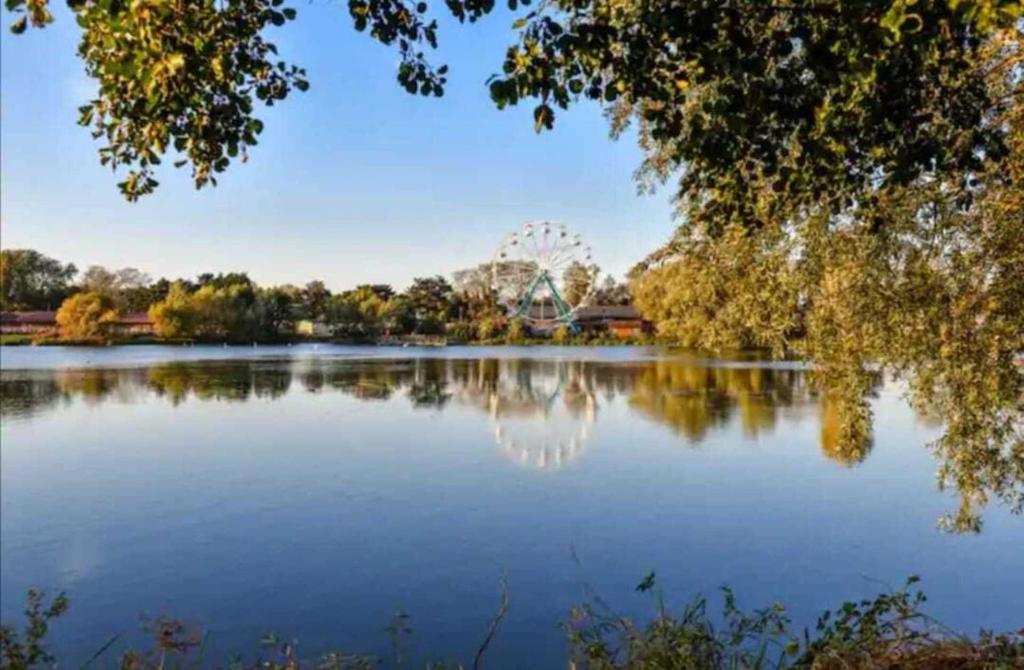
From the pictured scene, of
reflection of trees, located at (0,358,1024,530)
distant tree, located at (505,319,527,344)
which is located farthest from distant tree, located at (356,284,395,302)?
reflection of trees, located at (0,358,1024,530)

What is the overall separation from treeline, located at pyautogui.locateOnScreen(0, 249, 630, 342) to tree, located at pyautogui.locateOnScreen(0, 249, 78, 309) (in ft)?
0.35

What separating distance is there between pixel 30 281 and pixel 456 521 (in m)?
96.9

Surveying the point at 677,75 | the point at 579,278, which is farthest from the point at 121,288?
the point at 677,75

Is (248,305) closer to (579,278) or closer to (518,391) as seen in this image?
(579,278)

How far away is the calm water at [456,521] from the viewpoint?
285 inches

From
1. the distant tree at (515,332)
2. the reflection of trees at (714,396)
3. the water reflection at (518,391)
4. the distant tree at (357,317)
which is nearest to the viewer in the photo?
the water reflection at (518,391)

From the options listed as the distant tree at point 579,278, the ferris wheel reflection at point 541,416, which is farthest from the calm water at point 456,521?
the distant tree at point 579,278

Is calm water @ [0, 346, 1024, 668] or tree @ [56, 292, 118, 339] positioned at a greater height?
tree @ [56, 292, 118, 339]

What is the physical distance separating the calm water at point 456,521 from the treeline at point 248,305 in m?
56.3

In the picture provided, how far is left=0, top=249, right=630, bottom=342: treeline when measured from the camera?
73938 mm

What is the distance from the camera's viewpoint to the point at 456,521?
10.2 meters

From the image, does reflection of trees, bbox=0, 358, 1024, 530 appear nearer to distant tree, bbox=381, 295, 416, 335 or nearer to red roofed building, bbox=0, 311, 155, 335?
distant tree, bbox=381, 295, 416, 335

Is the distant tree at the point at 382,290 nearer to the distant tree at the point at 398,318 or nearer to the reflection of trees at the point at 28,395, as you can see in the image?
the distant tree at the point at 398,318

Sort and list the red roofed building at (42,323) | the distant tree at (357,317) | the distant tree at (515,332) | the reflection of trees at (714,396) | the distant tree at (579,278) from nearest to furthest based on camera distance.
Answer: the reflection of trees at (714,396) → the distant tree at (579,278) → the distant tree at (515,332) → the red roofed building at (42,323) → the distant tree at (357,317)
